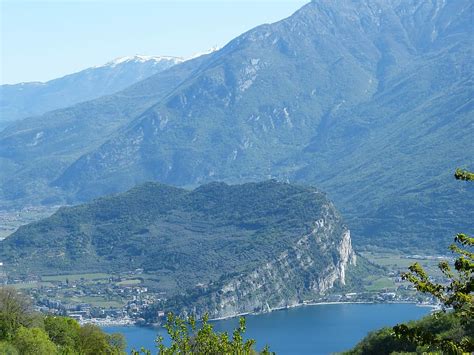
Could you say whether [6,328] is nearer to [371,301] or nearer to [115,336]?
[115,336]

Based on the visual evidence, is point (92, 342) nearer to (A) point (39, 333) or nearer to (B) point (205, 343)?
(A) point (39, 333)

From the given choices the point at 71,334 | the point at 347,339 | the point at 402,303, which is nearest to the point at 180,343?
the point at 71,334

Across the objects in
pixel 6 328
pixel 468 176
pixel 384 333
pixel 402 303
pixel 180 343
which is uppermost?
pixel 468 176

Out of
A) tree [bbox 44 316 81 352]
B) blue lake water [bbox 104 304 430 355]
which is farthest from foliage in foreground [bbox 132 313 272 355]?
blue lake water [bbox 104 304 430 355]

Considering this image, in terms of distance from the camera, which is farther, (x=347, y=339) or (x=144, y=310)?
(x=144, y=310)

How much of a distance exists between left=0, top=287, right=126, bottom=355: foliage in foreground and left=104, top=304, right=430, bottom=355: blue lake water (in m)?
70.9

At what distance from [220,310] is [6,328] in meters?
120

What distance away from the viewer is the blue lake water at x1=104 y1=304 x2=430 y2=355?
471 feet

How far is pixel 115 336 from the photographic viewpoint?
69625 millimetres

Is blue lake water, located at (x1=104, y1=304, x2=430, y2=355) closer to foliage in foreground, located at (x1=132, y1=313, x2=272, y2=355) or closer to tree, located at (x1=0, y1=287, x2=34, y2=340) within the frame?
tree, located at (x1=0, y1=287, x2=34, y2=340)

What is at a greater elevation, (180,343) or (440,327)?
(180,343)

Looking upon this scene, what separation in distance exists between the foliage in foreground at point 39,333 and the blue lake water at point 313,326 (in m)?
70.9

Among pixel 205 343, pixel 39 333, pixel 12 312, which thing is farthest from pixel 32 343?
pixel 205 343

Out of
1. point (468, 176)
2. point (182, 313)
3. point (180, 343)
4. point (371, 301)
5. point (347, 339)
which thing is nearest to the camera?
point (468, 176)
